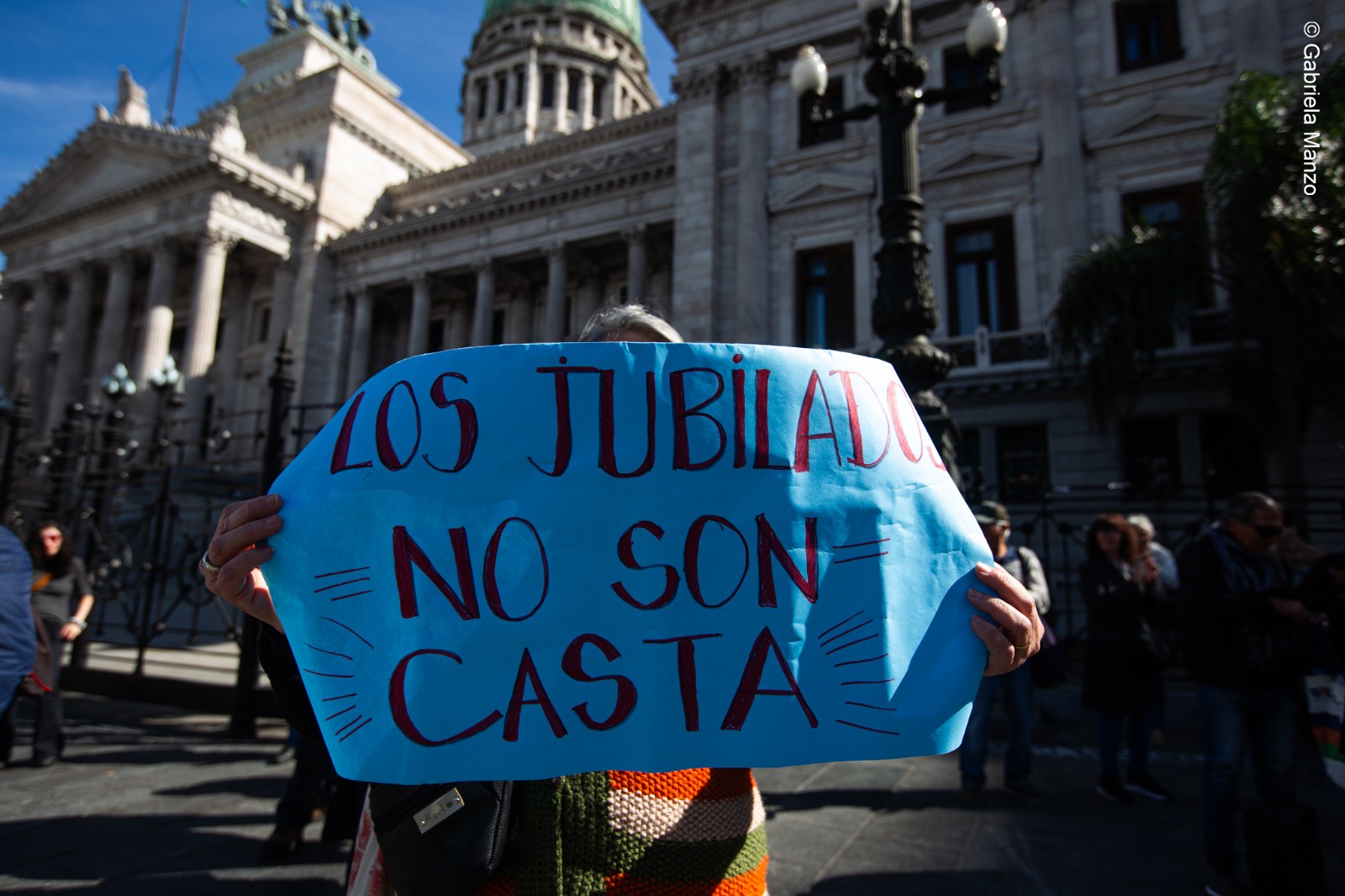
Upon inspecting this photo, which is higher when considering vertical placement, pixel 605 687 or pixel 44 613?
pixel 605 687

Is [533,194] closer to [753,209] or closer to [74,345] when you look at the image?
[753,209]

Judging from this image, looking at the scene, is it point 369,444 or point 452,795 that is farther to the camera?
point 369,444

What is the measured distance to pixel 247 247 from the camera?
32.6 m

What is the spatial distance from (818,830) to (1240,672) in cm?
230

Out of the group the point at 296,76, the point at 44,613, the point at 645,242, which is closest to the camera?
the point at 44,613

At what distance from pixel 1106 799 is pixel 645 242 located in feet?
79.3

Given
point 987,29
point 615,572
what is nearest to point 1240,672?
point 615,572

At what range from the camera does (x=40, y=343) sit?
35375 mm

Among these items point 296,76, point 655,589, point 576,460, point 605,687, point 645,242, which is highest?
point 296,76

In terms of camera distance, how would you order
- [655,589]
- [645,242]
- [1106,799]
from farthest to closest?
[645,242]
[1106,799]
[655,589]

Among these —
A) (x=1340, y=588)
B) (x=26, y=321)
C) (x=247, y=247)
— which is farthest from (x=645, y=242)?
(x=26, y=321)

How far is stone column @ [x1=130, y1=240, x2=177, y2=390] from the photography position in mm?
30234

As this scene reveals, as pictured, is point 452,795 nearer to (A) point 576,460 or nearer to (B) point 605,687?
(B) point 605,687

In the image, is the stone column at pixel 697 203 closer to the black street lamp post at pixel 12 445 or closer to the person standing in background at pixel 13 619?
the black street lamp post at pixel 12 445
